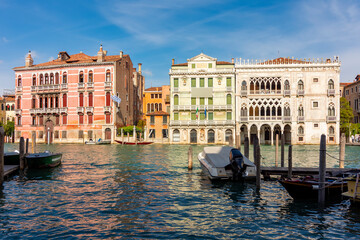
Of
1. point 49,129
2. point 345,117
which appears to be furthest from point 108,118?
point 345,117

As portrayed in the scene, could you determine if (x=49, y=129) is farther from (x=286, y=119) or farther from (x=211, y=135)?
(x=286, y=119)

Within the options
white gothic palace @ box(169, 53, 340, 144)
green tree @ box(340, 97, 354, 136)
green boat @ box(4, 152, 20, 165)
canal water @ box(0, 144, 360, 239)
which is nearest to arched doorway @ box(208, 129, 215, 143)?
white gothic palace @ box(169, 53, 340, 144)

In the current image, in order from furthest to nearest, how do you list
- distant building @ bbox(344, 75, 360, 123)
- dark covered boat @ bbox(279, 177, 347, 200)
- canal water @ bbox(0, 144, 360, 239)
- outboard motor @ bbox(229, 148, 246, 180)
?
distant building @ bbox(344, 75, 360, 123), outboard motor @ bbox(229, 148, 246, 180), dark covered boat @ bbox(279, 177, 347, 200), canal water @ bbox(0, 144, 360, 239)

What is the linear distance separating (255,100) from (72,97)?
84.0ft

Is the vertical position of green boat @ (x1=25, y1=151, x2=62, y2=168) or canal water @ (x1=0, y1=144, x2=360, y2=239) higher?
green boat @ (x1=25, y1=151, x2=62, y2=168)

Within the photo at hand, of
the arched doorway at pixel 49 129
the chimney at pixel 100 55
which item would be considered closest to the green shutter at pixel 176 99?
the chimney at pixel 100 55

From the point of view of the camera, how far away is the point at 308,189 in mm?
9789

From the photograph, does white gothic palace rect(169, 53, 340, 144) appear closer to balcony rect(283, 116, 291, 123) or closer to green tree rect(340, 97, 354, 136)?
balcony rect(283, 116, 291, 123)

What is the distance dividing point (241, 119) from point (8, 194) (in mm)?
33849

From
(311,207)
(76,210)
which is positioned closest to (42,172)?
(76,210)

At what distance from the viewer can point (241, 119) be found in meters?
41.2

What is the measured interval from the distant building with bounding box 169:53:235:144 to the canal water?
28.8 meters

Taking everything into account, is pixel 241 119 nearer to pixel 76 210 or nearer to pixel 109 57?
pixel 109 57

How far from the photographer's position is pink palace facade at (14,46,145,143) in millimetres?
42562
